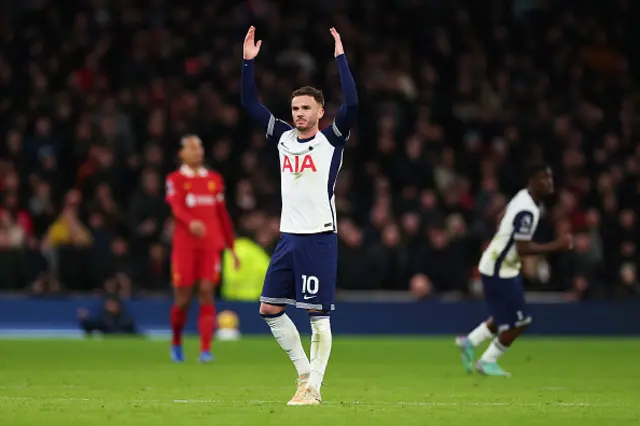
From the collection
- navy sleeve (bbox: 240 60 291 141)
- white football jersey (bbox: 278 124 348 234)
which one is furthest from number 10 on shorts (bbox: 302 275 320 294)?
navy sleeve (bbox: 240 60 291 141)

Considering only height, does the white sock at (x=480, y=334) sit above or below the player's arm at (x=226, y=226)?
below

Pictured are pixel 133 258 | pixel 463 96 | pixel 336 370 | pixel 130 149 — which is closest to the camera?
pixel 336 370

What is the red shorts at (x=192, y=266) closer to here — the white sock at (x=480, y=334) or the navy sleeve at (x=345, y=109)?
the white sock at (x=480, y=334)

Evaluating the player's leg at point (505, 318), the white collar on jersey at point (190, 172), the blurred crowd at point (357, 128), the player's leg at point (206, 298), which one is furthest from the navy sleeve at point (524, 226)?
the blurred crowd at point (357, 128)

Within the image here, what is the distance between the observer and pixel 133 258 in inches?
886

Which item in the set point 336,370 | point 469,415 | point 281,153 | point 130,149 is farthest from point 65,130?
point 469,415

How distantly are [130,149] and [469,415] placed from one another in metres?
15.6

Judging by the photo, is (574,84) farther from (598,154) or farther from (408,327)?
(408,327)

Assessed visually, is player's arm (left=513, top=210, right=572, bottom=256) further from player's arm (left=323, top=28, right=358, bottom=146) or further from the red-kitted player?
player's arm (left=323, top=28, right=358, bottom=146)

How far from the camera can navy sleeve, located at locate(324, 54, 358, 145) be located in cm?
1035

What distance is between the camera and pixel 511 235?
14711 mm

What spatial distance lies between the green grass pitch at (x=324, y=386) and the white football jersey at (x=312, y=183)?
53.7 inches

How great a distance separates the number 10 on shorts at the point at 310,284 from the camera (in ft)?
34.6

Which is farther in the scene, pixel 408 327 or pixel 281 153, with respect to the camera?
pixel 408 327
